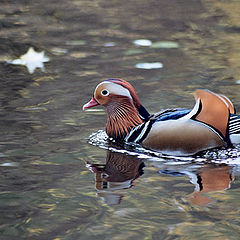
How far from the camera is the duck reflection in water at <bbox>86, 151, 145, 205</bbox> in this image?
503 centimetres

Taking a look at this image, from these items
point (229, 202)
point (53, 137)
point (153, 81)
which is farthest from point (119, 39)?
point (229, 202)

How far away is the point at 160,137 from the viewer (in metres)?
5.86

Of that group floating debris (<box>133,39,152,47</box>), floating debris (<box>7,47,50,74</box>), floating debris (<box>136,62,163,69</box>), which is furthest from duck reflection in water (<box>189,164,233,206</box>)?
floating debris (<box>133,39,152,47</box>)

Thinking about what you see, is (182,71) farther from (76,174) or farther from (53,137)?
(76,174)

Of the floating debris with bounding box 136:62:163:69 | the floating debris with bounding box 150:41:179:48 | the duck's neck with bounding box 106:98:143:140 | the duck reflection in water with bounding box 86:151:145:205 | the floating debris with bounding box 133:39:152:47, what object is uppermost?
the duck's neck with bounding box 106:98:143:140

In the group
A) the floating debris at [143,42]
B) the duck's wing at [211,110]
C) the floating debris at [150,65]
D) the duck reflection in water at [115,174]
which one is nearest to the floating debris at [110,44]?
the floating debris at [143,42]

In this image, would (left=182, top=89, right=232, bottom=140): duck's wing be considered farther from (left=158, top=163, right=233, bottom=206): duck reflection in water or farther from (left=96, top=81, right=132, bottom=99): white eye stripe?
(left=96, top=81, right=132, bottom=99): white eye stripe

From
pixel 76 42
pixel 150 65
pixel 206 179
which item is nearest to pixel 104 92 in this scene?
pixel 206 179

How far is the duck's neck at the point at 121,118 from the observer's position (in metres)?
6.23

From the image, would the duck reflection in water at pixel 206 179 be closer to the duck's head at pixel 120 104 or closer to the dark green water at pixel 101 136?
the dark green water at pixel 101 136

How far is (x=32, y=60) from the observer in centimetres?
996

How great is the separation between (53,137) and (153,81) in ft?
7.37

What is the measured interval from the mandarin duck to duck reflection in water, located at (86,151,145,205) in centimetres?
26

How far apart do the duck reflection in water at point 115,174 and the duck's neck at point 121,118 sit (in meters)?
0.30
